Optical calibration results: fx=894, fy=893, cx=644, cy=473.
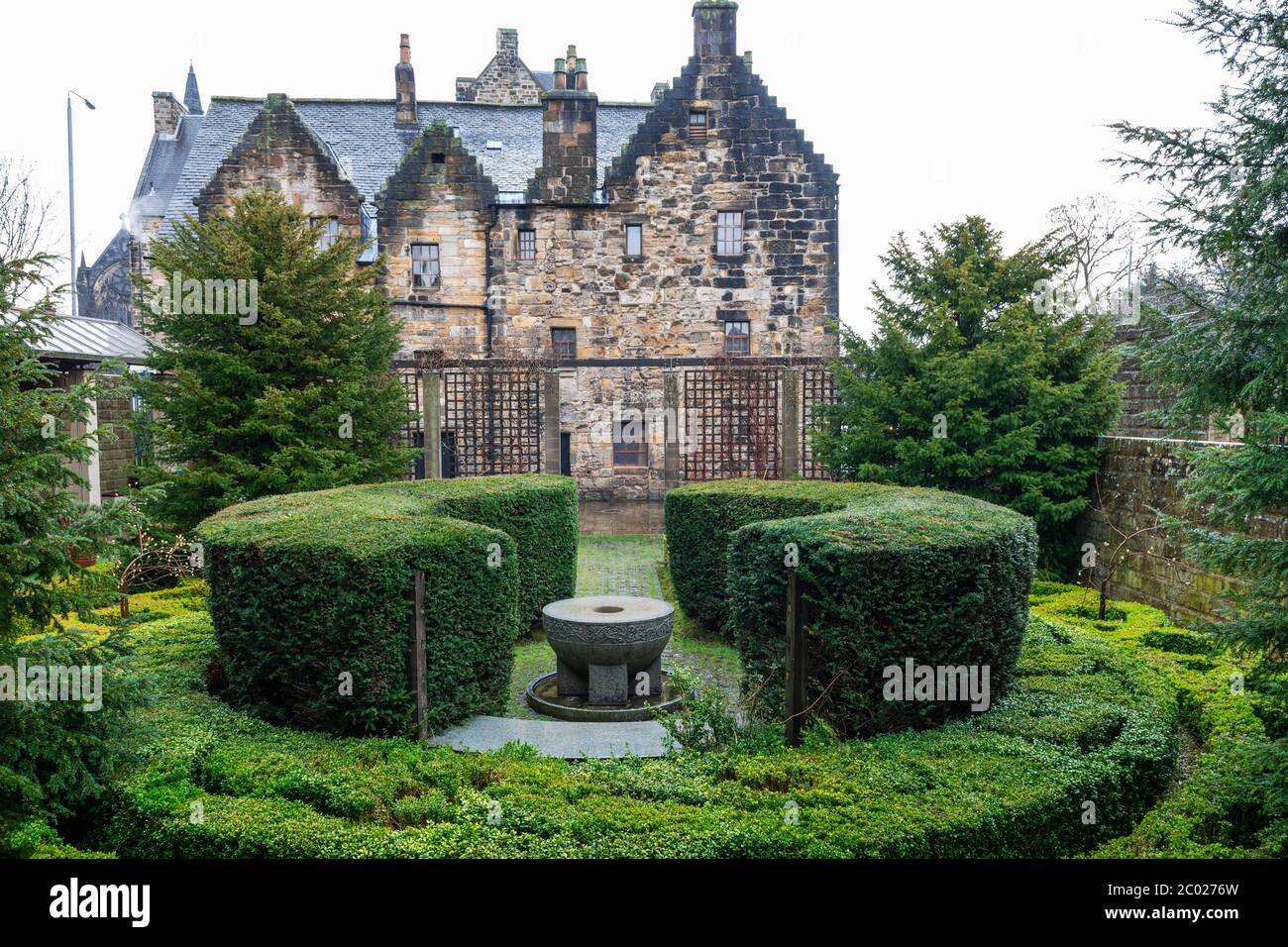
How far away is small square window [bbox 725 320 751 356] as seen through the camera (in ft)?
82.2

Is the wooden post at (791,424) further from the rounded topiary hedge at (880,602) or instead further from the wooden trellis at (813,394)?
the rounded topiary hedge at (880,602)

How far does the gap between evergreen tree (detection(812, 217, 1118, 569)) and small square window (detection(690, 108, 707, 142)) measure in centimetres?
1261

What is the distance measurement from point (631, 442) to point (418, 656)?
59.1ft

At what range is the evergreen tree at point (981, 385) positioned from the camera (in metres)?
11.7

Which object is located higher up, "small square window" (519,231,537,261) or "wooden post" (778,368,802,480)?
"small square window" (519,231,537,261)

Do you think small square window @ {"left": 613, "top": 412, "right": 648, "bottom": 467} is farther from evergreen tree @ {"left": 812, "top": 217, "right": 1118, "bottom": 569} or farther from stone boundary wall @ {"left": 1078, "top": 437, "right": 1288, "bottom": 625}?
stone boundary wall @ {"left": 1078, "top": 437, "right": 1288, "bottom": 625}

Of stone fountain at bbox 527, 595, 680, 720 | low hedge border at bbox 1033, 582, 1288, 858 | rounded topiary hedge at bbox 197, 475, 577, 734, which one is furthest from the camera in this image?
stone fountain at bbox 527, 595, 680, 720

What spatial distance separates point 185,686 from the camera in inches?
270

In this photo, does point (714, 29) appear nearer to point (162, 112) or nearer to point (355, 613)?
point (355, 613)

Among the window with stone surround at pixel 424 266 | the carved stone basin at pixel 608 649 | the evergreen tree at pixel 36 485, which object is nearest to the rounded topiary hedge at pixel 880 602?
the carved stone basin at pixel 608 649

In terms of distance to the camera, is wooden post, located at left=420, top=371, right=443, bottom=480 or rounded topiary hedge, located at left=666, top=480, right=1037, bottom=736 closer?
rounded topiary hedge, located at left=666, top=480, right=1037, bottom=736

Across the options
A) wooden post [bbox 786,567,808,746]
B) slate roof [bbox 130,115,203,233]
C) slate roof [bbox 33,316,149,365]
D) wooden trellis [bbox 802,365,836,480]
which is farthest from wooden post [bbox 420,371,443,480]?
slate roof [bbox 130,115,203,233]

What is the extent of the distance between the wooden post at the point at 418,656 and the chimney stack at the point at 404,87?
26560mm

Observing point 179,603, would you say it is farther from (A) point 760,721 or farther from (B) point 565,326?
(B) point 565,326
